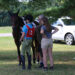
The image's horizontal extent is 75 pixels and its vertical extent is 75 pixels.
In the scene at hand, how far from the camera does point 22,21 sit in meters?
9.55

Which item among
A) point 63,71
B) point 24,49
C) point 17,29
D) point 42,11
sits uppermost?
point 42,11

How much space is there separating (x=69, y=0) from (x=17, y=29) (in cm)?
289

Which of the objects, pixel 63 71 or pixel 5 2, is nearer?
pixel 63 71

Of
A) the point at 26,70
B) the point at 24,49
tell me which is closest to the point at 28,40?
the point at 24,49

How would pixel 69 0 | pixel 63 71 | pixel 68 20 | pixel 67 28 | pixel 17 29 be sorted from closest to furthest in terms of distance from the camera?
pixel 69 0 → pixel 68 20 → pixel 63 71 → pixel 17 29 → pixel 67 28

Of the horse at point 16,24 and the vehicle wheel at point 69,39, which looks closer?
the horse at point 16,24

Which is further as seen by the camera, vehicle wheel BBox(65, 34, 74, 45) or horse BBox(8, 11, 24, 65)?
vehicle wheel BBox(65, 34, 74, 45)

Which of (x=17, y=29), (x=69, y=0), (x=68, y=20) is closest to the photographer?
(x=69, y=0)

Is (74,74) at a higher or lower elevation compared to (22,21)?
lower

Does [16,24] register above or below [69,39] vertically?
above

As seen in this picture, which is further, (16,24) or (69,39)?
(69,39)

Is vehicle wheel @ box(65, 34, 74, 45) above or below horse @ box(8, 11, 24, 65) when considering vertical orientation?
below

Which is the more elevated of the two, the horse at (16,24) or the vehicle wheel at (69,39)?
the horse at (16,24)

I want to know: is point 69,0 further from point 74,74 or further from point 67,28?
point 67,28
